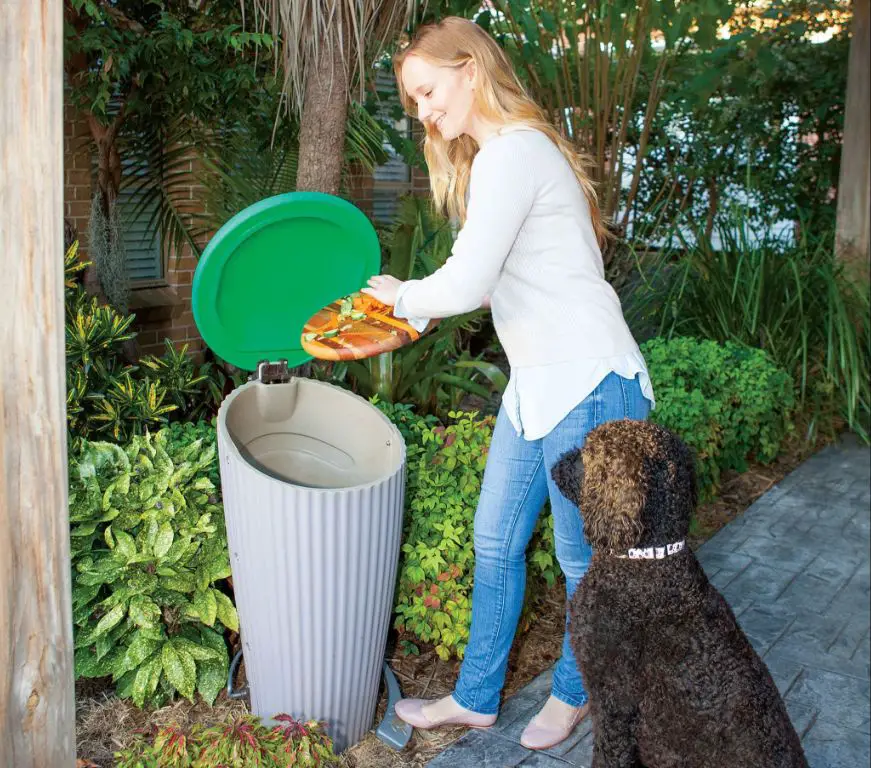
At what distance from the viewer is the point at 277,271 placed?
2707mm

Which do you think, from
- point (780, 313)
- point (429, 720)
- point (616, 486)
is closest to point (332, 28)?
point (616, 486)

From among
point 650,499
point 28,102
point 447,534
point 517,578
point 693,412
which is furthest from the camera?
point 693,412

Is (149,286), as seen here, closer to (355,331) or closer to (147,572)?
(147,572)

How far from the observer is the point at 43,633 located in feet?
6.88

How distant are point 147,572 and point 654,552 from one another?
152 cm

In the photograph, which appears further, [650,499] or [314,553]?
[314,553]

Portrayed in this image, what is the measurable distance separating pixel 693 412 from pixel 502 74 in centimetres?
270

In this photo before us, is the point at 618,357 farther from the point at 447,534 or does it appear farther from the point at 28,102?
the point at 28,102

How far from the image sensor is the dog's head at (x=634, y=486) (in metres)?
2.00

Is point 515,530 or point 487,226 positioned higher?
point 487,226

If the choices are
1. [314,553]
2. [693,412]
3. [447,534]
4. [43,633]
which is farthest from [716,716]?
[693,412]

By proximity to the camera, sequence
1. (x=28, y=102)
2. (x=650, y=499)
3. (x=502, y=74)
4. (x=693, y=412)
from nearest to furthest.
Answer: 1. (x=28, y=102)
2. (x=650, y=499)
3. (x=502, y=74)
4. (x=693, y=412)

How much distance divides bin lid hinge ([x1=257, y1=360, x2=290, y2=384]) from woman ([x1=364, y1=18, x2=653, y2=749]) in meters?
0.50

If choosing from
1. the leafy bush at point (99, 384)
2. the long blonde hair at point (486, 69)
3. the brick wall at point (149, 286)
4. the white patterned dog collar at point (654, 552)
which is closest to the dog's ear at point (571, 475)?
the white patterned dog collar at point (654, 552)
